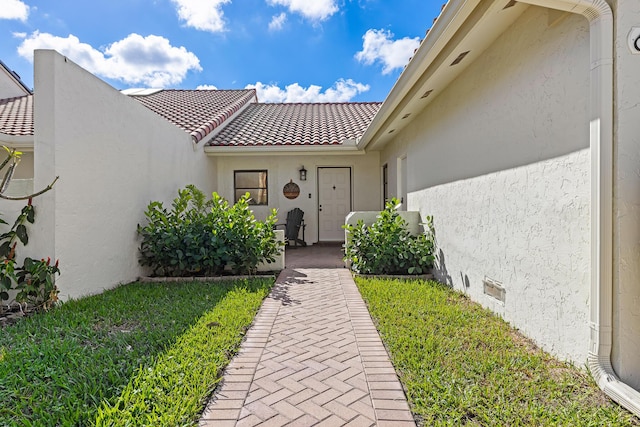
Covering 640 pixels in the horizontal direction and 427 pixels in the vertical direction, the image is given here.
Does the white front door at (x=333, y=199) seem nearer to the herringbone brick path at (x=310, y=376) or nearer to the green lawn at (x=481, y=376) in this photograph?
the herringbone brick path at (x=310, y=376)

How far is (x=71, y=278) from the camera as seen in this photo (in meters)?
4.27

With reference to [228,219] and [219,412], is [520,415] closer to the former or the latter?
[219,412]

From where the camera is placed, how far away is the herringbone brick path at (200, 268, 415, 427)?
201 cm

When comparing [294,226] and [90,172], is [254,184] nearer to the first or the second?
[294,226]

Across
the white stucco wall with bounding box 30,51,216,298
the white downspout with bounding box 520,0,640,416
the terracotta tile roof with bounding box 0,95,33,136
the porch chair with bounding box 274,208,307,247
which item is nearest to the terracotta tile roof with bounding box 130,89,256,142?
the white stucco wall with bounding box 30,51,216,298

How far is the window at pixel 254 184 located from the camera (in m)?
10.1

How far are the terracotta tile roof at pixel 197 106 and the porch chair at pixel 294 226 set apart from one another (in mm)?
3033

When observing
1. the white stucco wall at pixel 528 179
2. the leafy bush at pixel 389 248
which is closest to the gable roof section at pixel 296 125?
the leafy bush at pixel 389 248

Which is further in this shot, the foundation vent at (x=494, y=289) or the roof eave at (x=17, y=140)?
the roof eave at (x=17, y=140)

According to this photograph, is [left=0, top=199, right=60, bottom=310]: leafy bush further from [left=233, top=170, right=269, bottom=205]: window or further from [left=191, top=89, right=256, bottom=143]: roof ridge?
[left=233, top=170, right=269, bottom=205]: window

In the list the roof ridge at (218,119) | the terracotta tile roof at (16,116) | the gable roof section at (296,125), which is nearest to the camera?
the terracotta tile roof at (16,116)

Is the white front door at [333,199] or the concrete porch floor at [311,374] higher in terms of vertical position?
the white front door at [333,199]

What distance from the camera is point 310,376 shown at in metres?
2.50

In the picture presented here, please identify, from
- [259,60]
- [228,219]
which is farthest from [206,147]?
[259,60]
